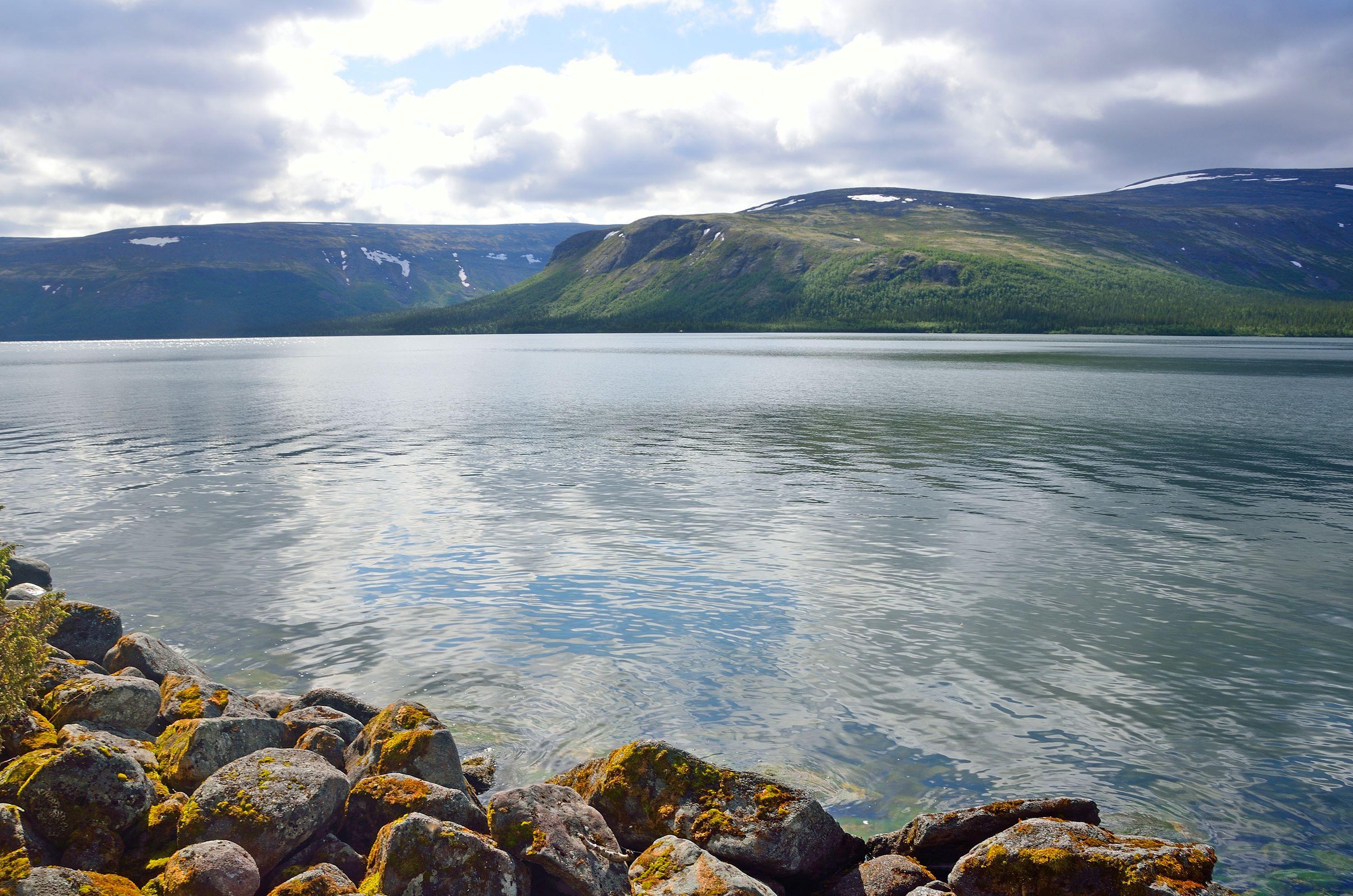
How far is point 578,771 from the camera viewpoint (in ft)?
37.6

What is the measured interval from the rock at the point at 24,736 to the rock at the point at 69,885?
2.70m

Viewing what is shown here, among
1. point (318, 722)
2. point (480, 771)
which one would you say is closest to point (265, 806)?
point (318, 722)

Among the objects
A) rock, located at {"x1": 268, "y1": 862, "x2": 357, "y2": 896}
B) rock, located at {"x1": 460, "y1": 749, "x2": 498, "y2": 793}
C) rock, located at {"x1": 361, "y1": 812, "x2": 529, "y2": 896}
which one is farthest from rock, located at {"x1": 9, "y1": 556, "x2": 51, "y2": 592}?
rock, located at {"x1": 361, "y1": 812, "x2": 529, "y2": 896}

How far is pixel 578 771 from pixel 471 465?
2913 cm

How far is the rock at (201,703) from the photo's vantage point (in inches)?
463

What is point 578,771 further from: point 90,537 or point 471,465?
point 471,465

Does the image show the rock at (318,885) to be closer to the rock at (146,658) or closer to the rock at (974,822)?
the rock at (974,822)

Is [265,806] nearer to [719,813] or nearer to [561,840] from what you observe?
[561,840]

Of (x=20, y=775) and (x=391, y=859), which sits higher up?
(x=20, y=775)

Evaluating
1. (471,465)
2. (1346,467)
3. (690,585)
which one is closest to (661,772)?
(690,585)

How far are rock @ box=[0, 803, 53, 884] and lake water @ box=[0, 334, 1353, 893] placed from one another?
5570 millimetres

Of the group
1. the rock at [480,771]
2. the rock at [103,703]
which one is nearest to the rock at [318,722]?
the rock at [480,771]

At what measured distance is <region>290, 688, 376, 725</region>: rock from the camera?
514 inches

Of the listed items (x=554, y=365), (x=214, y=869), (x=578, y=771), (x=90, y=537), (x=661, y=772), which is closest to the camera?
(x=214, y=869)
